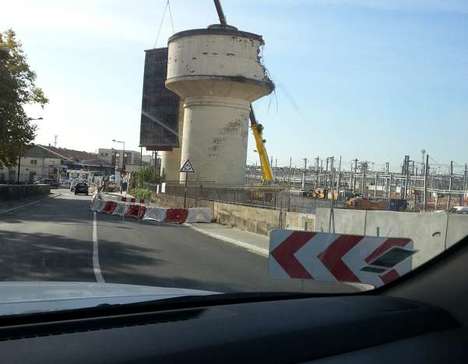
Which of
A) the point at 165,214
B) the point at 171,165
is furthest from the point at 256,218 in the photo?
the point at 171,165

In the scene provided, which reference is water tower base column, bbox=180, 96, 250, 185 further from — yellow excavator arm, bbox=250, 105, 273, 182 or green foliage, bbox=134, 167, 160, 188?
green foliage, bbox=134, 167, 160, 188

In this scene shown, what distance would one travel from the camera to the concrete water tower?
156 ft

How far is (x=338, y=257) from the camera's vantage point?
7.94 meters

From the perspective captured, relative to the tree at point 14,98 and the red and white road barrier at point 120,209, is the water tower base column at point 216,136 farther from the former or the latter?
the red and white road barrier at point 120,209

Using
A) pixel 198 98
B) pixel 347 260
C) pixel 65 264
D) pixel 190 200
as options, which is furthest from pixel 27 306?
pixel 198 98

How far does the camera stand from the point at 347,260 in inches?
311

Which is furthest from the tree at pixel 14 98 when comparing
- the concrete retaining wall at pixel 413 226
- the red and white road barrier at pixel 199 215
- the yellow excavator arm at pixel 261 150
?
the concrete retaining wall at pixel 413 226

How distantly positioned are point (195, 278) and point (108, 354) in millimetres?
8818

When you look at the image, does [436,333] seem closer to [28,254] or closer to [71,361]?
[71,361]

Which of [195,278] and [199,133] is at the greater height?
[199,133]

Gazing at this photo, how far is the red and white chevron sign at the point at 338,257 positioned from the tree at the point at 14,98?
3270 centimetres

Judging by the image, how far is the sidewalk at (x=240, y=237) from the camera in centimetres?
1819

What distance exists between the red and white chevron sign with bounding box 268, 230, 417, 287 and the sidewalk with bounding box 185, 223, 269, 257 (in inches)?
325

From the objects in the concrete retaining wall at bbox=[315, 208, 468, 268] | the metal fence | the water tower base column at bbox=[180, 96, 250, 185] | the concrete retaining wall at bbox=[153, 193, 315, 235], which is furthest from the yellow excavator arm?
the concrete retaining wall at bbox=[315, 208, 468, 268]
